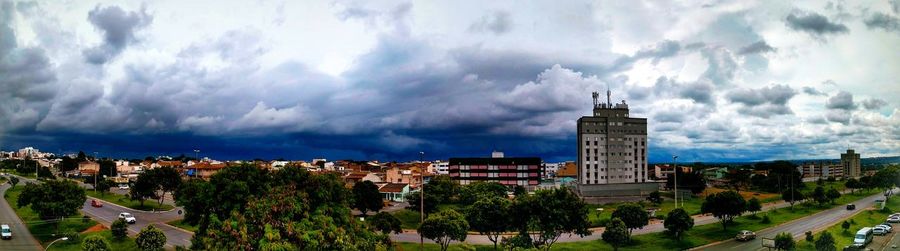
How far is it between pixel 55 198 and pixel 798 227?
203ft

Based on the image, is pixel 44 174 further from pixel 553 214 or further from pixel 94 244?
pixel 553 214

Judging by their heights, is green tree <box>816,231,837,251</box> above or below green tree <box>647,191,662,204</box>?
above

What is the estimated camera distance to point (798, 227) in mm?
46250

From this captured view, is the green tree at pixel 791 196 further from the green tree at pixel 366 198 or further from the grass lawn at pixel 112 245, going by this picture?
the grass lawn at pixel 112 245

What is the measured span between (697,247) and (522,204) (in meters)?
14.4

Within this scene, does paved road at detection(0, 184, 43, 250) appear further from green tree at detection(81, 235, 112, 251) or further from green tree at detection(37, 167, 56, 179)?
green tree at detection(37, 167, 56, 179)

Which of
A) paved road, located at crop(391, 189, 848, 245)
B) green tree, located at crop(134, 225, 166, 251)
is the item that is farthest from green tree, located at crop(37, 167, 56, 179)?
paved road, located at crop(391, 189, 848, 245)

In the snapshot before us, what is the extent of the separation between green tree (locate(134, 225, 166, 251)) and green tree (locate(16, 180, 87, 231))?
13.9 meters

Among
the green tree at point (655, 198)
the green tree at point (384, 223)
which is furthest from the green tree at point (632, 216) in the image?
the green tree at point (655, 198)

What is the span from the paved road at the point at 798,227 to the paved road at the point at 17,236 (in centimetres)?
4857

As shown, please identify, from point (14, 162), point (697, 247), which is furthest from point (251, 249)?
point (14, 162)

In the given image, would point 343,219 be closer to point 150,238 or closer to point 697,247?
point 150,238

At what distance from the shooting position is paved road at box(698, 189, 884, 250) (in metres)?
39.3

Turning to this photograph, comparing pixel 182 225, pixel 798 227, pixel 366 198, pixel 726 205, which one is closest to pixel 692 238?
pixel 726 205
